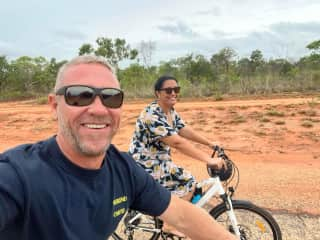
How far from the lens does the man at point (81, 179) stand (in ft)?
3.87

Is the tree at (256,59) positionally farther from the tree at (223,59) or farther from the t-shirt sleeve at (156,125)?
the t-shirt sleeve at (156,125)

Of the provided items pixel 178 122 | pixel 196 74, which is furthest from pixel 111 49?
pixel 178 122

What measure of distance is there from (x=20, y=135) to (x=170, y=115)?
29.3ft

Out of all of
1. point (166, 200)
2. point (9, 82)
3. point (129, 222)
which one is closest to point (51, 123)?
point (129, 222)

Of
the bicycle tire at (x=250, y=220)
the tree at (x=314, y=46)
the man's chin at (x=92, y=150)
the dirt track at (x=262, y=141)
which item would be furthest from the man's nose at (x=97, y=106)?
the tree at (x=314, y=46)

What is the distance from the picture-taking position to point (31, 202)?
3.83 feet

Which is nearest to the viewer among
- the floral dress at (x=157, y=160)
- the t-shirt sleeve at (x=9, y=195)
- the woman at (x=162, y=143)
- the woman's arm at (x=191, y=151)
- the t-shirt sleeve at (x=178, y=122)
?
the t-shirt sleeve at (x=9, y=195)

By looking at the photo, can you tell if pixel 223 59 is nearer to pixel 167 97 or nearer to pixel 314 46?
pixel 314 46

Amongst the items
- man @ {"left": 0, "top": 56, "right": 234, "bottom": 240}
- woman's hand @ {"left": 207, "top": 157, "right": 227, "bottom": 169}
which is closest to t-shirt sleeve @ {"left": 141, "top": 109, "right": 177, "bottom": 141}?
woman's hand @ {"left": 207, "top": 157, "right": 227, "bottom": 169}

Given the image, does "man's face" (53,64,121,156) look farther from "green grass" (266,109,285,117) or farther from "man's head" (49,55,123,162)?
"green grass" (266,109,285,117)

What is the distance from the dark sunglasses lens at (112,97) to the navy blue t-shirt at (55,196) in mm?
252

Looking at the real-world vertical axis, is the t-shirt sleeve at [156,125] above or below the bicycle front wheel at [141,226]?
above

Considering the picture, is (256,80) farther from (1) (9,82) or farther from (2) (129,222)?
(1) (9,82)

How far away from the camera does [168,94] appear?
2977 millimetres
